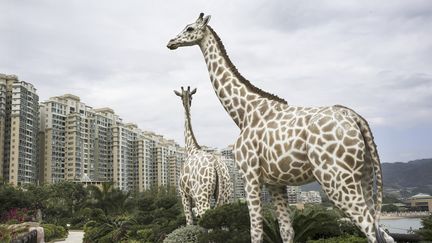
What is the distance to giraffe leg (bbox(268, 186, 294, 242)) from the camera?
691 cm

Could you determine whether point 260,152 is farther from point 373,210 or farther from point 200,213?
point 200,213

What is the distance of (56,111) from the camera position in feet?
219

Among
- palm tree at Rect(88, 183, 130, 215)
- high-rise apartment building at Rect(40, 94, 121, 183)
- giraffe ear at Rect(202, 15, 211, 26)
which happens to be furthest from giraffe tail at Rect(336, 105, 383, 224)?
high-rise apartment building at Rect(40, 94, 121, 183)

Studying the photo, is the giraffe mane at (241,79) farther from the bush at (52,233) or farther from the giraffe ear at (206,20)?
the bush at (52,233)

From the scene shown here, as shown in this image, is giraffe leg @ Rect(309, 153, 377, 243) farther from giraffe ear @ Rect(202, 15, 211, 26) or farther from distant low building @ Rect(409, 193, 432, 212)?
distant low building @ Rect(409, 193, 432, 212)

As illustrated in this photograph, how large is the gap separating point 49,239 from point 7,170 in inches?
1552

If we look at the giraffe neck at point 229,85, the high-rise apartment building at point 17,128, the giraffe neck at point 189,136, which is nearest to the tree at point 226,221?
the giraffe neck at point 229,85

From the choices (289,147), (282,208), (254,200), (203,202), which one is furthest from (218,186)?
(289,147)

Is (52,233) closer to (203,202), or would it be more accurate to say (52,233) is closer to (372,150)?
(203,202)

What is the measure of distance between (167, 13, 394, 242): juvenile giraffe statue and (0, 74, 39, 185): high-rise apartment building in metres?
55.7

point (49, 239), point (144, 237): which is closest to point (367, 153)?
point (144, 237)

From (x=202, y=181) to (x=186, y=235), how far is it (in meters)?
1.50

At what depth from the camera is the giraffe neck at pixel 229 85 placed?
23.8 ft

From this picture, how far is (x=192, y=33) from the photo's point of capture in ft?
24.9
